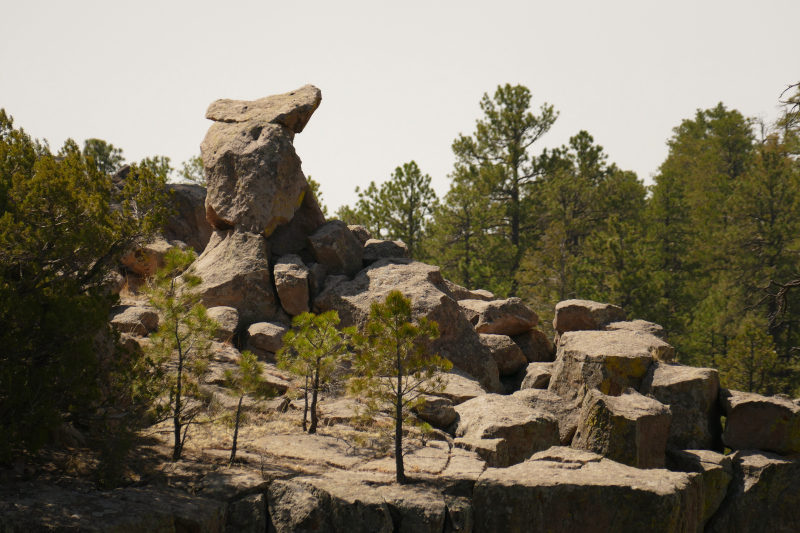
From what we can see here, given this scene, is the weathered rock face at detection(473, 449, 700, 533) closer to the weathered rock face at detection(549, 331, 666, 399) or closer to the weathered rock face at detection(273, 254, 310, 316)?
the weathered rock face at detection(549, 331, 666, 399)

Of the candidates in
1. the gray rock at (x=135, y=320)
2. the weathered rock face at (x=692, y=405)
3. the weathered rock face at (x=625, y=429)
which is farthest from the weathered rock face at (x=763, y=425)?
the gray rock at (x=135, y=320)

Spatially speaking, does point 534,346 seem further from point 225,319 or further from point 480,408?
point 225,319

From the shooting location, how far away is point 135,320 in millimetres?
14812

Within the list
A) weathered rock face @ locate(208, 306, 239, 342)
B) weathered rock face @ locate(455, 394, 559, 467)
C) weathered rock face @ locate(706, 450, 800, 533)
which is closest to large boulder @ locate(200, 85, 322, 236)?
weathered rock face @ locate(208, 306, 239, 342)

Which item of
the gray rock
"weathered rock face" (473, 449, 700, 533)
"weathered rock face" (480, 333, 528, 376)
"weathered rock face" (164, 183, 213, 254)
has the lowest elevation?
"weathered rock face" (473, 449, 700, 533)

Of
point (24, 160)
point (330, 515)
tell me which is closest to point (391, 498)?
point (330, 515)

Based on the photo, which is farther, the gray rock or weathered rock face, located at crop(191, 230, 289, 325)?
weathered rock face, located at crop(191, 230, 289, 325)

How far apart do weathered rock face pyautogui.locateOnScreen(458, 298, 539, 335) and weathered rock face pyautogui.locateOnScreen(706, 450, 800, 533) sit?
8747 millimetres

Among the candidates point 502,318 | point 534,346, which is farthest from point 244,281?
point 534,346

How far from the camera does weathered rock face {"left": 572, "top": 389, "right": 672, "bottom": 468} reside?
412 inches

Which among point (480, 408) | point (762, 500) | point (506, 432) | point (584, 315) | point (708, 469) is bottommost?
point (762, 500)

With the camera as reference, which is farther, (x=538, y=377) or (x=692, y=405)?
(x=538, y=377)

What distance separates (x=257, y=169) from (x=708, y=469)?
1462 cm

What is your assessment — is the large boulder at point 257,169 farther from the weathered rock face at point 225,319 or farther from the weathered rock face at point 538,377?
the weathered rock face at point 538,377
